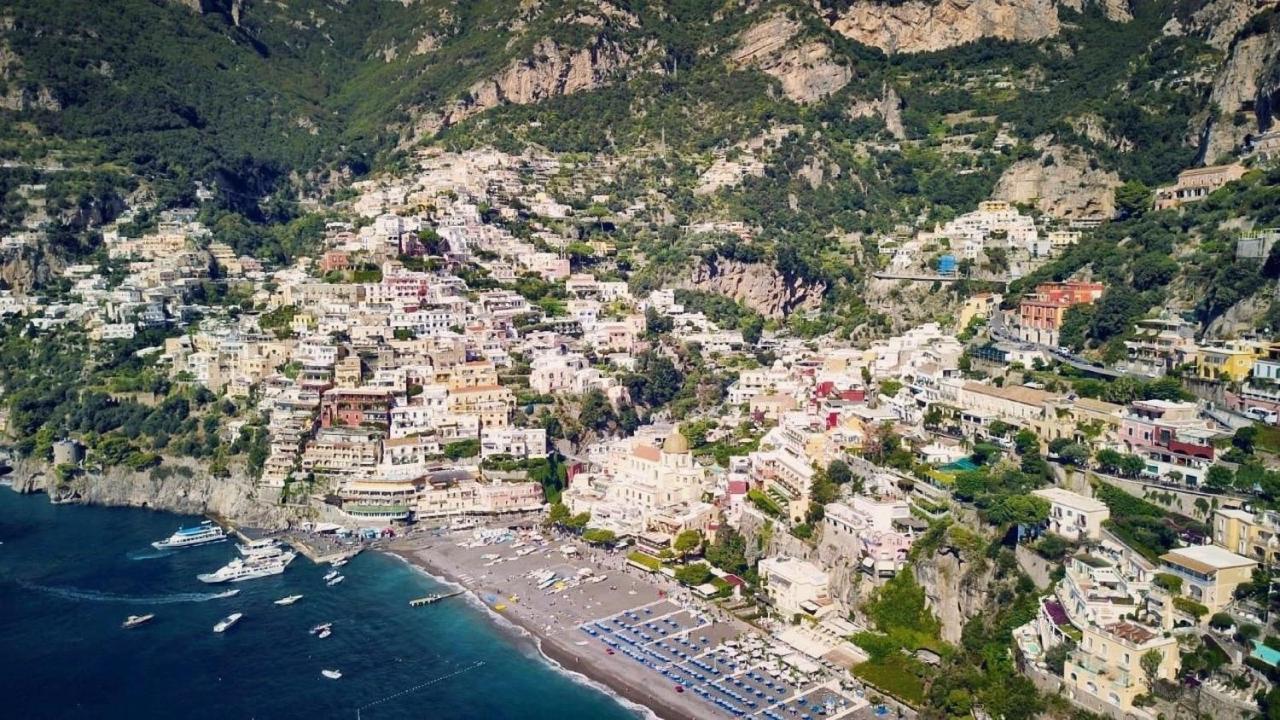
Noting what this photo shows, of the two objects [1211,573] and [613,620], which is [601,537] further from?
[1211,573]

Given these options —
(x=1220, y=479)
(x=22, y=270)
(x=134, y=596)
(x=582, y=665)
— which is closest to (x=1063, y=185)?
(x=1220, y=479)

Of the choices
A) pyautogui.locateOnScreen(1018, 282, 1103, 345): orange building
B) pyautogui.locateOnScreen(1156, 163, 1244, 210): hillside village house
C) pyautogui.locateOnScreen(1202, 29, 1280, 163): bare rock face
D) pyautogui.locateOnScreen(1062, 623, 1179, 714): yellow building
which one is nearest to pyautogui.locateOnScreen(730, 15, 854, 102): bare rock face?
pyautogui.locateOnScreen(1202, 29, 1280, 163): bare rock face

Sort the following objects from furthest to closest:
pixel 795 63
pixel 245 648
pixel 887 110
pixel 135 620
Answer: pixel 795 63 → pixel 887 110 → pixel 135 620 → pixel 245 648

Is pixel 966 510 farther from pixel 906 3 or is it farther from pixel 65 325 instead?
pixel 906 3

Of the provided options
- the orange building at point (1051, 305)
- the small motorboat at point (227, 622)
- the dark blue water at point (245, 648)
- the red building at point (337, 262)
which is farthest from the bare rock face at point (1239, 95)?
the small motorboat at point (227, 622)

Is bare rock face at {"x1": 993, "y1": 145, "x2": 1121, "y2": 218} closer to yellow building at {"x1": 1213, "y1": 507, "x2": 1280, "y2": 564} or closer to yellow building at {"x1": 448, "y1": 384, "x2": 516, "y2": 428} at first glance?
yellow building at {"x1": 448, "y1": 384, "x2": 516, "y2": 428}

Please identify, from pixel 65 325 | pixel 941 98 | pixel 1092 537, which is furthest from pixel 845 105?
pixel 1092 537

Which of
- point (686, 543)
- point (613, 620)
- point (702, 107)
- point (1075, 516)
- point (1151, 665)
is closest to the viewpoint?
point (1151, 665)
